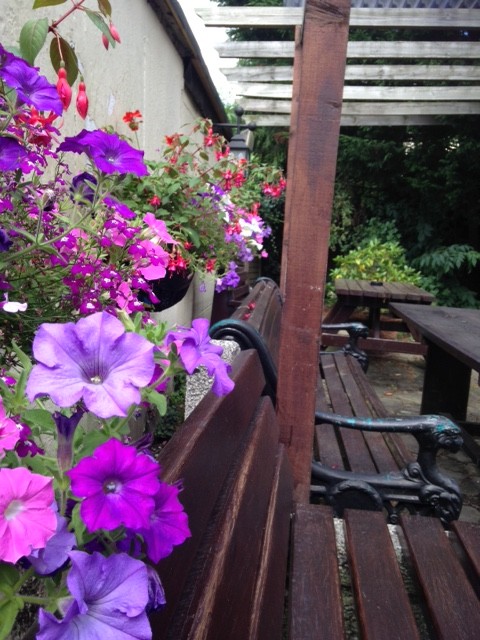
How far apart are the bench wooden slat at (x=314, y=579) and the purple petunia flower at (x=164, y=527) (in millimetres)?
792

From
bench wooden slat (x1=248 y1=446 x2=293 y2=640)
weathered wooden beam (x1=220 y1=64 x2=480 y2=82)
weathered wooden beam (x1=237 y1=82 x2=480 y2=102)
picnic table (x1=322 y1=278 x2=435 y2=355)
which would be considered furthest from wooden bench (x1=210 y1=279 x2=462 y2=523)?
weathered wooden beam (x1=237 y1=82 x2=480 y2=102)

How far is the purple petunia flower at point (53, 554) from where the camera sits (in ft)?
1.40

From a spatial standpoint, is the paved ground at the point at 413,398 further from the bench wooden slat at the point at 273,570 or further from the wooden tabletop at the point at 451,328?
the bench wooden slat at the point at 273,570

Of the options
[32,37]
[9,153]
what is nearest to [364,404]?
[32,37]

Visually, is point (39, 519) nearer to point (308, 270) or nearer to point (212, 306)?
point (308, 270)

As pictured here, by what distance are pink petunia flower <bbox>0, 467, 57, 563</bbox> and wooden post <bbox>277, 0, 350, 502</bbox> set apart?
4.22ft

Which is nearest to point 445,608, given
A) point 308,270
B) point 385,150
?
point 308,270

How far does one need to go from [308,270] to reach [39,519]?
4.40 feet

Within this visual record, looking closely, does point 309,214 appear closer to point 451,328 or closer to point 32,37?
point 32,37

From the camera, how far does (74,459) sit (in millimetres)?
497

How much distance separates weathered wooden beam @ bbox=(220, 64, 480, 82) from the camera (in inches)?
239

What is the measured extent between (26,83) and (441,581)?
1.34 metres

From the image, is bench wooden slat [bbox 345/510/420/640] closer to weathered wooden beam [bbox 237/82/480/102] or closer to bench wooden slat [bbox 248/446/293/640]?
bench wooden slat [bbox 248/446/293/640]

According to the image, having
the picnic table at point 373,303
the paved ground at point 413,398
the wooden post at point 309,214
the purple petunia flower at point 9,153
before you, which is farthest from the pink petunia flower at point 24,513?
the picnic table at point 373,303
